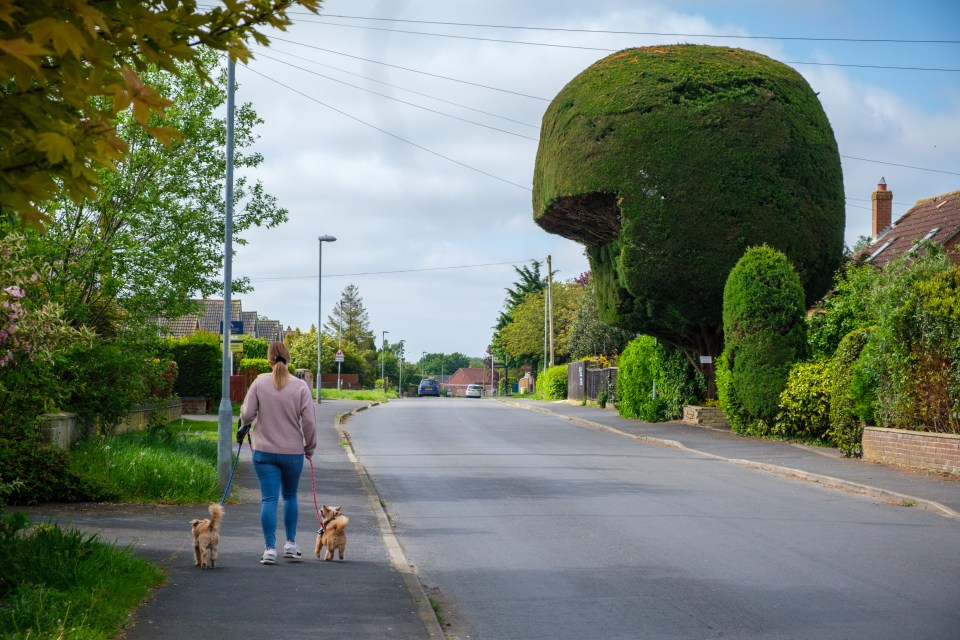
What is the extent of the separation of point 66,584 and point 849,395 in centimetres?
1542

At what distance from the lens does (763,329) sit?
2336 centimetres

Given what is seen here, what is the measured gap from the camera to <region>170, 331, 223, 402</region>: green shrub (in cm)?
3167

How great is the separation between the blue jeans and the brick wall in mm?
11192

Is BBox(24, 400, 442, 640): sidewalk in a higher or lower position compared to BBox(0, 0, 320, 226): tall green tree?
lower

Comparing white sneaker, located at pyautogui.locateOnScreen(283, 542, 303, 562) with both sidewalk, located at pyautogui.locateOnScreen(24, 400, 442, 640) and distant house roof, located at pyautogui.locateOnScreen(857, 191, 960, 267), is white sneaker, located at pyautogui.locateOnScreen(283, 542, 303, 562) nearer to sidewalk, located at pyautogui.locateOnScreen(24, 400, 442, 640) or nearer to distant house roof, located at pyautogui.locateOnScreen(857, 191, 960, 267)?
sidewalk, located at pyautogui.locateOnScreen(24, 400, 442, 640)

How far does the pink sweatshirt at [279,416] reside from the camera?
8523 mm

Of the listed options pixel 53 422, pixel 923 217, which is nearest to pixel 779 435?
pixel 53 422

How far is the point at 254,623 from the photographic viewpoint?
6.20 meters

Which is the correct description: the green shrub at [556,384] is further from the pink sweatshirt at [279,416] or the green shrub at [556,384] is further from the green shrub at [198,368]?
the pink sweatshirt at [279,416]

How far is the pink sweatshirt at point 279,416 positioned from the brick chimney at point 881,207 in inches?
1734

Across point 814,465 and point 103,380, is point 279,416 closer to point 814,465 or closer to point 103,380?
point 103,380

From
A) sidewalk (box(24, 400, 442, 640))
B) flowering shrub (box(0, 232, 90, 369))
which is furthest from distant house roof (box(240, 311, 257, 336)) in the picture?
flowering shrub (box(0, 232, 90, 369))

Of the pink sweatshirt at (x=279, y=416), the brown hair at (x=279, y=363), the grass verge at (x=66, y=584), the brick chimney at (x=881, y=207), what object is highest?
the brick chimney at (x=881, y=207)

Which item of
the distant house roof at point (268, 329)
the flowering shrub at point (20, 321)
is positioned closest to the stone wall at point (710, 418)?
the flowering shrub at point (20, 321)
